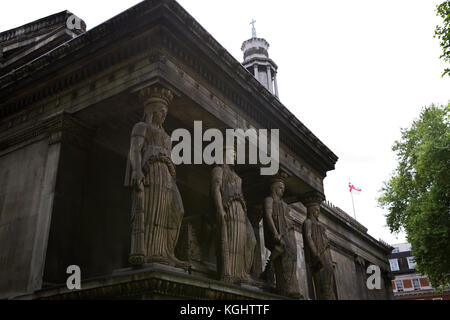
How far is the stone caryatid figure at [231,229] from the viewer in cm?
947

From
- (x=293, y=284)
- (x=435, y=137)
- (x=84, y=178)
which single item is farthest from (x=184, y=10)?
(x=435, y=137)

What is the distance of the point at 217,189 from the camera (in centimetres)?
998

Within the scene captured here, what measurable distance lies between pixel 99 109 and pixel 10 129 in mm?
3191

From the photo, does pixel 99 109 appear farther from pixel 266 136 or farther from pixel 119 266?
pixel 266 136

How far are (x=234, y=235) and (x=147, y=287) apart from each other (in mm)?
3356

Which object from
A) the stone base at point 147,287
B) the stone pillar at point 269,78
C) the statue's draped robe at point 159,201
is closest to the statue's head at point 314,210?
the stone base at point 147,287

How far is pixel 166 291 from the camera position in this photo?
689 centimetres

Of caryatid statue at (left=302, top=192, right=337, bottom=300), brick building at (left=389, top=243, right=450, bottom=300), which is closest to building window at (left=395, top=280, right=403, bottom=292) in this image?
brick building at (left=389, top=243, right=450, bottom=300)

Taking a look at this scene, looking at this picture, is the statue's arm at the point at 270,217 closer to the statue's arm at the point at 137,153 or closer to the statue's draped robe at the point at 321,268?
the statue's draped robe at the point at 321,268

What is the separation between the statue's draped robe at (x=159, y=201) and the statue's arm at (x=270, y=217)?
4015 mm

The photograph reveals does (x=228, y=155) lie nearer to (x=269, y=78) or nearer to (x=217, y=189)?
(x=217, y=189)

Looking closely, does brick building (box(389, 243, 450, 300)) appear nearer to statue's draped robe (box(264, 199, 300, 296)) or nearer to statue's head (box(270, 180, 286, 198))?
statue's head (box(270, 180, 286, 198))

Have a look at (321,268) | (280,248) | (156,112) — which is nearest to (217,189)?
(156,112)

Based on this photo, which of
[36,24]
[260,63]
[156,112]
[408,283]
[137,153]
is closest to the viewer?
[137,153]
